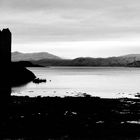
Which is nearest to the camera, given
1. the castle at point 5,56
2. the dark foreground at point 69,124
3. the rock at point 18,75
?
the dark foreground at point 69,124

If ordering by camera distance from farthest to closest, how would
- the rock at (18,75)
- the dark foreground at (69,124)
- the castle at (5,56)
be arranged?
the rock at (18,75)
the castle at (5,56)
the dark foreground at (69,124)

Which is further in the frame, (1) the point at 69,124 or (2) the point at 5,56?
(2) the point at 5,56

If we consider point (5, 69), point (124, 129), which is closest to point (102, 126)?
point (124, 129)

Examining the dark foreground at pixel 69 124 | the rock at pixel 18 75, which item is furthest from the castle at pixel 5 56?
the dark foreground at pixel 69 124

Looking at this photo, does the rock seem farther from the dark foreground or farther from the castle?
the dark foreground

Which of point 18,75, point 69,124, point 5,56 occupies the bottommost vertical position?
point 69,124

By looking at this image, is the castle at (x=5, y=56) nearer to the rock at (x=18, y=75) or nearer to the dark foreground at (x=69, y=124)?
the rock at (x=18, y=75)

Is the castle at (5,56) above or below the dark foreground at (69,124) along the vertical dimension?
above

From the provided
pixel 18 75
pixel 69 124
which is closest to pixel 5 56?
pixel 18 75

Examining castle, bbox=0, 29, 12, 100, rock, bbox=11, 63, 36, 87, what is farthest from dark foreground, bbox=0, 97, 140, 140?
rock, bbox=11, 63, 36, 87

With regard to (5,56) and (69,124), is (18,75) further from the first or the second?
(69,124)

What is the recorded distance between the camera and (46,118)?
35.7 m

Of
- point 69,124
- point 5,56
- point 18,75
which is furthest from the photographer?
point 18,75

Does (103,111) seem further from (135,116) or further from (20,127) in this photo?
(20,127)
